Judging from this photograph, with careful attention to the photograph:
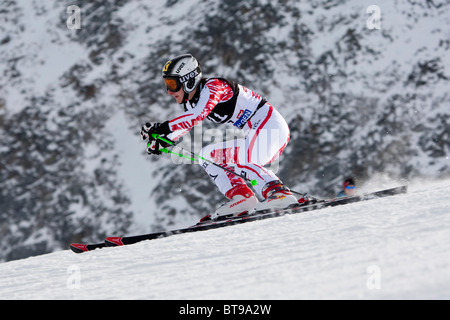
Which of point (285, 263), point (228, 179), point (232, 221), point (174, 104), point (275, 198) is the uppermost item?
point (174, 104)

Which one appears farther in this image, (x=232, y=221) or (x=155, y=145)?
(x=232, y=221)

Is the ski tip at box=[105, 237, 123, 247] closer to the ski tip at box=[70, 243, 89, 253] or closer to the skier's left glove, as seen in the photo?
the ski tip at box=[70, 243, 89, 253]

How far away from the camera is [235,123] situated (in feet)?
19.9

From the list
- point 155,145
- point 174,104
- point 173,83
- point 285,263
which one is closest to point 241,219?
point 155,145

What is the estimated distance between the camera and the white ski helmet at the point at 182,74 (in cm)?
569

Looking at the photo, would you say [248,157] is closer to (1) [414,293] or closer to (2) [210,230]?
(2) [210,230]

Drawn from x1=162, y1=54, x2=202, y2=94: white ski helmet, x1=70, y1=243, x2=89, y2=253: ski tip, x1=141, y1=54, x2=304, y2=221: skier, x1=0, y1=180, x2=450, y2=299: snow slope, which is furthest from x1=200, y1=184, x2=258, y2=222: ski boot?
x1=70, y1=243, x2=89, y2=253: ski tip

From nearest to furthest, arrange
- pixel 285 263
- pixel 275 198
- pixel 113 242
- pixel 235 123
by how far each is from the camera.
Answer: pixel 285 263 → pixel 113 242 → pixel 275 198 → pixel 235 123

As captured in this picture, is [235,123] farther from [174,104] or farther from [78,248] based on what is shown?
[174,104]

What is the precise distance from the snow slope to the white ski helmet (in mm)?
1648

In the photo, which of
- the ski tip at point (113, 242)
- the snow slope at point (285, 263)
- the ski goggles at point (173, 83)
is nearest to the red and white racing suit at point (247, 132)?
the ski goggles at point (173, 83)

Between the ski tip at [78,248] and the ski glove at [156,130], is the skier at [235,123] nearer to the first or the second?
the ski glove at [156,130]

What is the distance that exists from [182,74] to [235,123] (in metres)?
0.86
